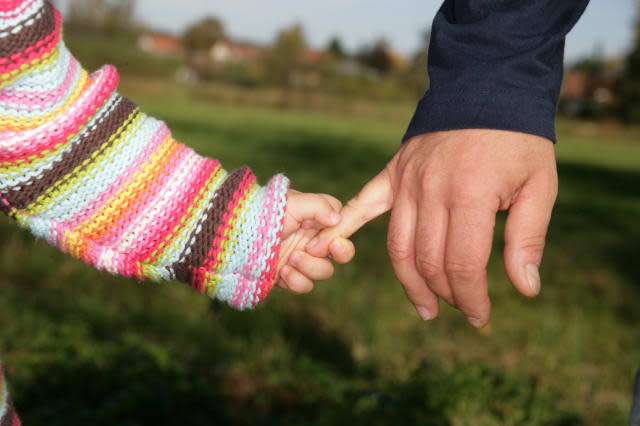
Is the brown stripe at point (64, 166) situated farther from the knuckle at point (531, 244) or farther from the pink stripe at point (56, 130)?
the knuckle at point (531, 244)

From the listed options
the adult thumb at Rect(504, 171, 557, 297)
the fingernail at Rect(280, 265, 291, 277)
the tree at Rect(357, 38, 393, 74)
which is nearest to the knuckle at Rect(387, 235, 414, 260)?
the adult thumb at Rect(504, 171, 557, 297)

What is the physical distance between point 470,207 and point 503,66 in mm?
345

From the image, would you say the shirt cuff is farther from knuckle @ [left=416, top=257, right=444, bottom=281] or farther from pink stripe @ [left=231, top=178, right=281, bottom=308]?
pink stripe @ [left=231, top=178, right=281, bottom=308]

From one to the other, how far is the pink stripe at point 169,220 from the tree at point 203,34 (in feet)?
177

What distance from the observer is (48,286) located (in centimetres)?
421

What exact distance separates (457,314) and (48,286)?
3099 mm

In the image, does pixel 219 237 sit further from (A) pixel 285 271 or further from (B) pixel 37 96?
(B) pixel 37 96

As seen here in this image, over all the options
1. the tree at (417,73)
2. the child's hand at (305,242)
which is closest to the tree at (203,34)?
the tree at (417,73)

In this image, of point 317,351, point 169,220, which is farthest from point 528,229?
point 317,351

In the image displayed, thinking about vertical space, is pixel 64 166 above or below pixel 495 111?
below

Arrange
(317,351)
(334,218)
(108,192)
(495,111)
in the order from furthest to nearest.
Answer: (317,351)
(334,218)
(108,192)
(495,111)

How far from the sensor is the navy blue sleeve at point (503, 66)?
1.27 meters

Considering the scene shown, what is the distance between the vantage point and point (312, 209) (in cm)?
155

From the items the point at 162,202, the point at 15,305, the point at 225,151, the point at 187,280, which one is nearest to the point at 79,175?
the point at 162,202
